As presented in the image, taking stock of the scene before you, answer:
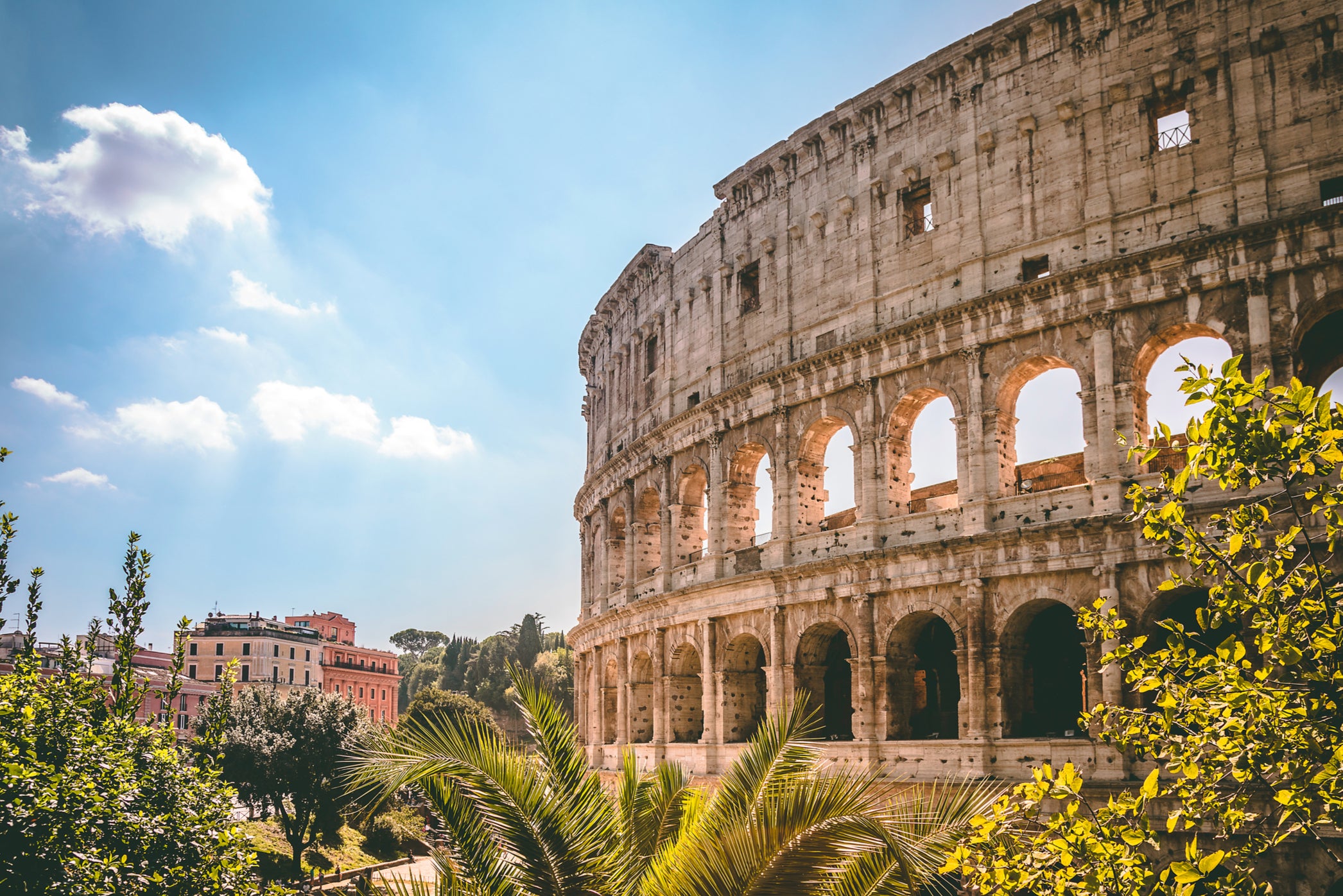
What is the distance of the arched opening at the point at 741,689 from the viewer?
79.2 ft

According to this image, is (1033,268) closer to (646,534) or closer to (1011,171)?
(1011,171)

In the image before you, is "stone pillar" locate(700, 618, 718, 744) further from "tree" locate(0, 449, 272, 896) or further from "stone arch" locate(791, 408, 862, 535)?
"tree" locate(0, 449, 272, 896)

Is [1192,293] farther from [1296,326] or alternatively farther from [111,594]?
[111,594]

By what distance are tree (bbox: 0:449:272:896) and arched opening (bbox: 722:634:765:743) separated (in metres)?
13.5

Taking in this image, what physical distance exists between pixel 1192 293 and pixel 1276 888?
875 cm

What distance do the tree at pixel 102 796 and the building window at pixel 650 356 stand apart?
60.5 ft

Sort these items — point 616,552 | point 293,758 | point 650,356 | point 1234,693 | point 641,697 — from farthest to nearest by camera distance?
point 293,758 < point 616,552 < point 650,356 < point 641,697 < point 1234,693

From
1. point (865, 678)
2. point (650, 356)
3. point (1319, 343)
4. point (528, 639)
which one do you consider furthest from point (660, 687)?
point (528, 639)

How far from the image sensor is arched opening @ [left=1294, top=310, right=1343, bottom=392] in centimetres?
1811

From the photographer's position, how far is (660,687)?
2634 cm

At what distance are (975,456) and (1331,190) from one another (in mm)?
6720

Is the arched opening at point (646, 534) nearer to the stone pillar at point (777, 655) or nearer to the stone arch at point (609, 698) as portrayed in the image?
the stone arch at point (609, 698)

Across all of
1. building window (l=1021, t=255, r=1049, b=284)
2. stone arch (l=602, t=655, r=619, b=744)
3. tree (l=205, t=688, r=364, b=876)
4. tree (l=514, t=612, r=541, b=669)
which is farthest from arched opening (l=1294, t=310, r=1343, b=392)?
tree (l=514, t=612, r=541, b=669)

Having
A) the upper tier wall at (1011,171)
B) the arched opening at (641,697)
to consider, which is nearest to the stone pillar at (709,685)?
the arched opening at (641,697)
